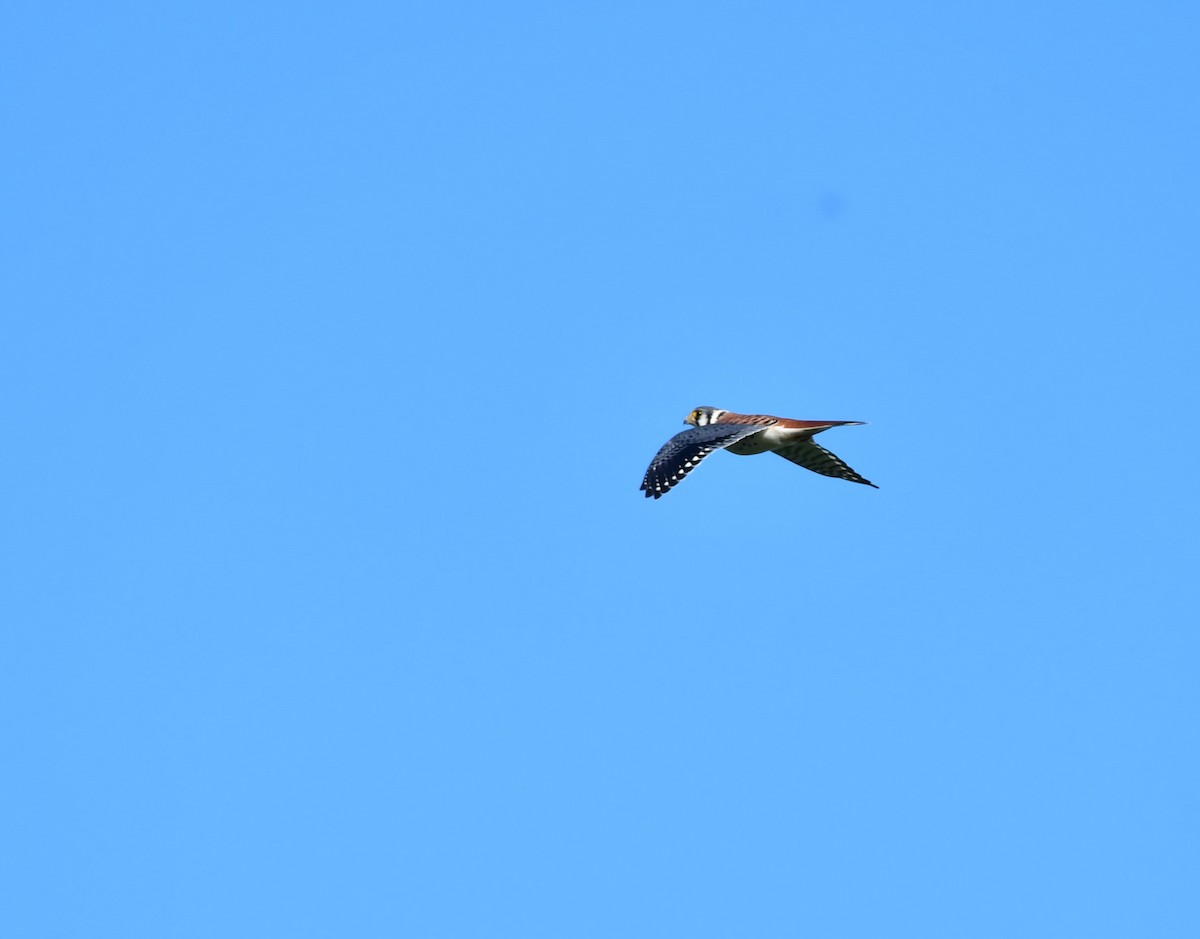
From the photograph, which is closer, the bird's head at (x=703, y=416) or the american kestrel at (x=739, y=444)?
the american kestrel at (x=739, y=444)

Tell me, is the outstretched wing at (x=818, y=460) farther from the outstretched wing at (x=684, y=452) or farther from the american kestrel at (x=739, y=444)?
the outstretched wing at (x=684, y=452)

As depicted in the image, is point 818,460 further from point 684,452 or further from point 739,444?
point 684,452

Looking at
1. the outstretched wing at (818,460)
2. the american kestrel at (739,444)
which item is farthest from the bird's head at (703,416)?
the outstretched wing at (818,460)

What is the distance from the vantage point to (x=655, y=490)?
31141 mm

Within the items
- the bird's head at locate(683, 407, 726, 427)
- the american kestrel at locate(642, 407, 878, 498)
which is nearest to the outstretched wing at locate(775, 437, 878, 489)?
the american kestrel at locate(642, 407, 878, 498)

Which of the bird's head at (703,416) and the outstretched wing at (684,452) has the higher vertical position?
the bird's head at (703,416)

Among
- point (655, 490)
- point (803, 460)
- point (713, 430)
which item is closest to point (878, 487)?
point (803, 460)

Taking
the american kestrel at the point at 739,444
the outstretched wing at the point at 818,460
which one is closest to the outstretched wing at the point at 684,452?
the american kestrel at the point at 739,444

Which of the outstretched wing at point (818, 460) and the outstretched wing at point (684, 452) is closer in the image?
the outstretched wing at point (684, 452)

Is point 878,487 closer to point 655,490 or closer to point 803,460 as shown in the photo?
point 803,460

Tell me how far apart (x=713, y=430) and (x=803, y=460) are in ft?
11.6

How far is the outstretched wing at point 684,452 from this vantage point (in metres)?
31.3

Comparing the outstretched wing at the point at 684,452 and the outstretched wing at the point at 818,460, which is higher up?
the outstretched wing at the point at 818,460

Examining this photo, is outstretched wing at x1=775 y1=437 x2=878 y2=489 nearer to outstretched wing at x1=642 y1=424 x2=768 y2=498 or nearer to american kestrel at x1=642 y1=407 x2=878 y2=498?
american kestrel at x1=642 y1=407 x2=878 y2=498
